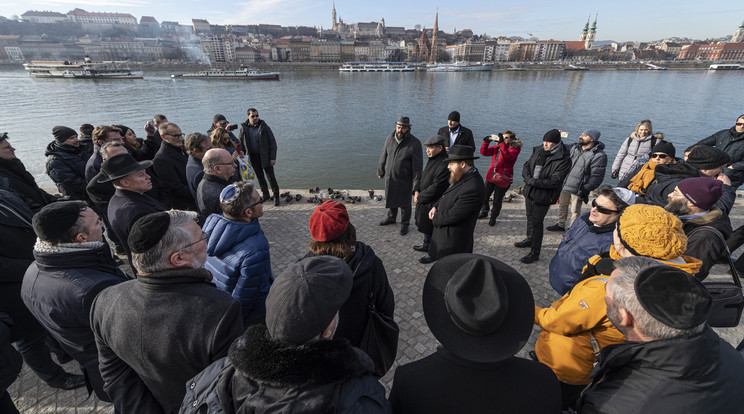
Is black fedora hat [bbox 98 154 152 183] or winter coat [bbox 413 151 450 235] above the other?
black fedora hat [bbox 98 154 152 183]

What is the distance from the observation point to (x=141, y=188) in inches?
130

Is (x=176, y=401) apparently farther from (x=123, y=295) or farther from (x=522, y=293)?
(x=522, y=293)

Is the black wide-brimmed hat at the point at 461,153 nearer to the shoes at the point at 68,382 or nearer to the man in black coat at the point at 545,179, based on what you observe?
the man in black coat at the point at 545,179

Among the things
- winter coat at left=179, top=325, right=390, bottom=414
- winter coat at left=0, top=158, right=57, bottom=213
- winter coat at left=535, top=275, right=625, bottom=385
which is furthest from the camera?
winter coat at left=0, top=158, right=57, bottom=213

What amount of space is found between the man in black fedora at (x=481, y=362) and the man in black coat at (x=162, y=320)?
1.02 meters

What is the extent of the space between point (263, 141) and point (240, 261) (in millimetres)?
4888

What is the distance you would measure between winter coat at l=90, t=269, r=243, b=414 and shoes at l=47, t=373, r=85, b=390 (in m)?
2.01

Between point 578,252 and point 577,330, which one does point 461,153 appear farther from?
point 577,330

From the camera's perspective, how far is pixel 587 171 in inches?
215

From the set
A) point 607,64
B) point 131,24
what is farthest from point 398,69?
point 131,24

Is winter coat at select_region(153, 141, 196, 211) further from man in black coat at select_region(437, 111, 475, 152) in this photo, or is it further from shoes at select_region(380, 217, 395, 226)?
man in black coat at select_region(437, 111, 475, 152)

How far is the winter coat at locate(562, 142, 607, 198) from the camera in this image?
5.32m

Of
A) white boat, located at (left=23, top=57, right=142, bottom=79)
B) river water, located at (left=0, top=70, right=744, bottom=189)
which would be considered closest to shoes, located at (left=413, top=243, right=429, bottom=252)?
river water, located at (left=0, top=70, right=744, bottom=189)

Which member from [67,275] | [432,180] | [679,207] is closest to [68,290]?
[67,275]
